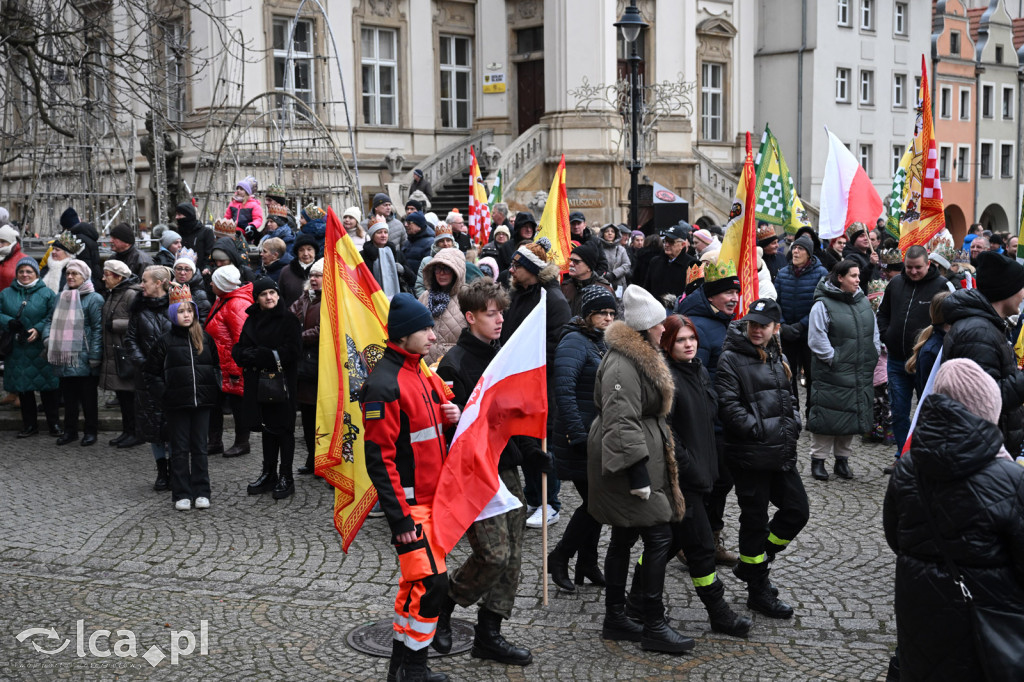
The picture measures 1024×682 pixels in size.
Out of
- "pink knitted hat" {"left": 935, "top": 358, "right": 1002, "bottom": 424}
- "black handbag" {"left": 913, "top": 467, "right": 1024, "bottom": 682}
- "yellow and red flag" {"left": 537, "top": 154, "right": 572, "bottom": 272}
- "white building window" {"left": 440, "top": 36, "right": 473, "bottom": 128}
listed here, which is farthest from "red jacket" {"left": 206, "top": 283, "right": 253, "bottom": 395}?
"white building window" {"left": 440, "top": 36, "right": 473, "bottom": 128}

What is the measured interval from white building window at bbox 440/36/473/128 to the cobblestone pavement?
20.7 m

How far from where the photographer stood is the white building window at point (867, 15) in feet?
121

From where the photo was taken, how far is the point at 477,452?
5.45 meters

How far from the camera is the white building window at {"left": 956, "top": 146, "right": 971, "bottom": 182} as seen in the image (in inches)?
1702

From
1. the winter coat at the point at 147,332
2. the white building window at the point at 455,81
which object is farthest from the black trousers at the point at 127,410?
the white building window at the point at 455,81

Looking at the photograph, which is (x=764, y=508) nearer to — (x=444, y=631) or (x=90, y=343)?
(x=444, y=631)

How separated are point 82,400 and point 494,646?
7.00 metres

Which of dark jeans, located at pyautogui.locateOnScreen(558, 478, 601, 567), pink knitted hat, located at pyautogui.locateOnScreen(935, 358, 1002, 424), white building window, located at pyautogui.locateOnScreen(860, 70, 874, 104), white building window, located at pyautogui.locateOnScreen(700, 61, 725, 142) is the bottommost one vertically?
dark jeans, located at pyautogui.locateOnScreen(558, 478, 601, 567)

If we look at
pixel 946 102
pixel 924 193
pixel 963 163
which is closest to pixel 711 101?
pixel 946 102

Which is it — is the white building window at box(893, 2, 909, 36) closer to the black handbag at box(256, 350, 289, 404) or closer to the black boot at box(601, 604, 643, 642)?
the black handbag at box(256, 350, 289, 404)

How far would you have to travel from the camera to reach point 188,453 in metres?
8.70

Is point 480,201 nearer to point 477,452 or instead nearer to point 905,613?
point 477,452

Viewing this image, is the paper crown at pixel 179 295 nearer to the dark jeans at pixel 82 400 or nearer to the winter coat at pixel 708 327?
the dark jeans at pixel 82 400

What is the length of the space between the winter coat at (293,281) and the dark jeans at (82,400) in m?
2.18
